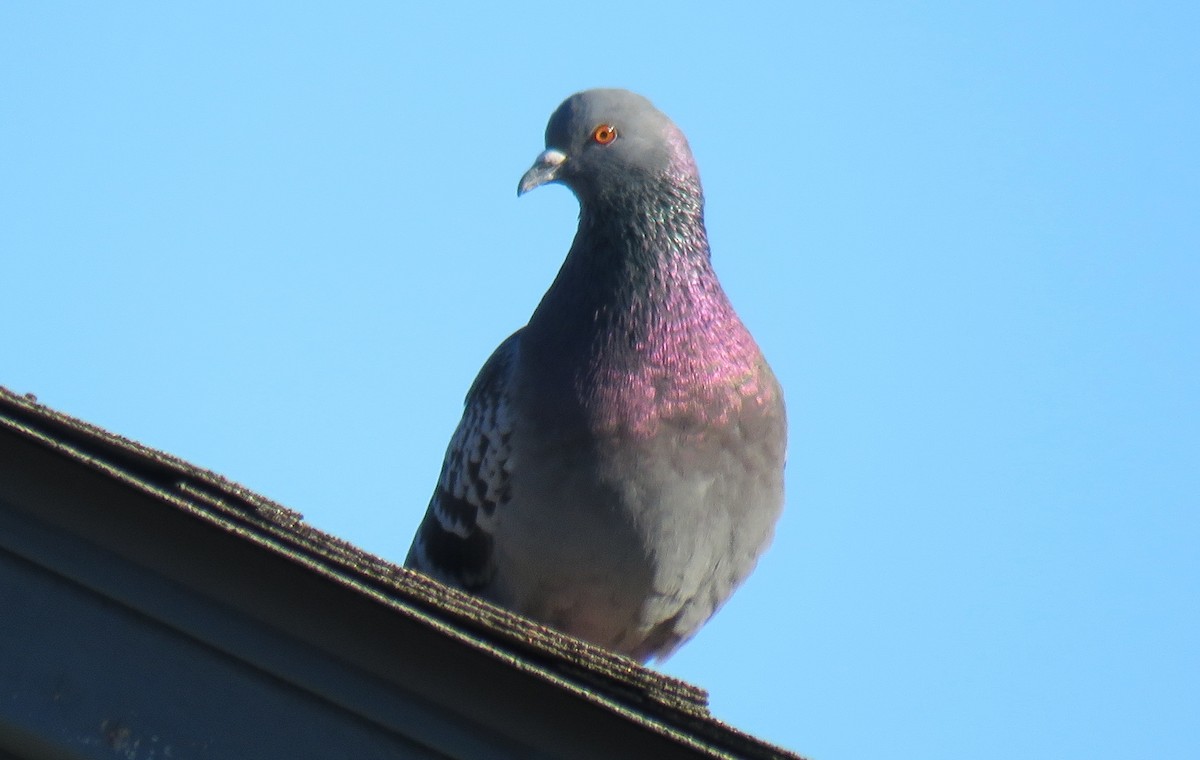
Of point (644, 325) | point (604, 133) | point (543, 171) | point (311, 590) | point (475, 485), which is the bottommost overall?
point (311, 590)

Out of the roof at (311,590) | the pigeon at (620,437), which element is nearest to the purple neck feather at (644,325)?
the pigeon at (620,437)

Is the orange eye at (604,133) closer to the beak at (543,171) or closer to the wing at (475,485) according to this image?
the beak at (543,171)

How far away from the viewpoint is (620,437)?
16.9 feet

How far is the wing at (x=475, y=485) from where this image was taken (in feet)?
17.8

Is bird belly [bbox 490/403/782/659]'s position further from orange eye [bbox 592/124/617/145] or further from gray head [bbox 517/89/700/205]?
orange eye [bbox 592/124/617/145]

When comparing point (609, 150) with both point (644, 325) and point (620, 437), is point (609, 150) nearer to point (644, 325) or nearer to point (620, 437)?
point (644, 325)

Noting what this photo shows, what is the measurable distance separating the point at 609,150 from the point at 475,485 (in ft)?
4.24

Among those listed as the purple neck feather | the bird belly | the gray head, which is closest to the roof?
the bird belly

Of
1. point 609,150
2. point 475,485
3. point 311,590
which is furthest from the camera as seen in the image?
point 609,150

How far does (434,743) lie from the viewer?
9.31 ft

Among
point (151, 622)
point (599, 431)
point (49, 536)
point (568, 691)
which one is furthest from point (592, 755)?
point (599, 431)

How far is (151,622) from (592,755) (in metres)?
0.80

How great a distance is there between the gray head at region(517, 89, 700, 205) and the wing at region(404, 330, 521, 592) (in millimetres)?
585

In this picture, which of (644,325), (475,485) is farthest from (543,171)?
(475,485)
